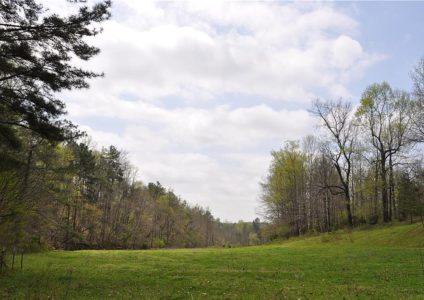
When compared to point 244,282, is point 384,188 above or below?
above

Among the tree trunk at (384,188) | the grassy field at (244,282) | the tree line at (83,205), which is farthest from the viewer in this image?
the tree trunk at (384,188)

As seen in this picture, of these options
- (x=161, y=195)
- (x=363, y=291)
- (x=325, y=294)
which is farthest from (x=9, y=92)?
(x=161, y=195)

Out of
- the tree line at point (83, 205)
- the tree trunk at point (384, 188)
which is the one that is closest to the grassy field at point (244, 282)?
the tree line at point (83, 205)

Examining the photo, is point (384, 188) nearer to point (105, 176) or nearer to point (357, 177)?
point (357, 177)

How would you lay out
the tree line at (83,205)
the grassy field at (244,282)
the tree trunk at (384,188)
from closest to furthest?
the grassy field at (244,282), the tree line at (83,205), the tree trunk at (384,188)

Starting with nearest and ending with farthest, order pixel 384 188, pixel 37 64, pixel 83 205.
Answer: pixel 37 64 < pixel 384 188 < pixel 83 205

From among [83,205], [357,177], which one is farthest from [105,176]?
[357,177]

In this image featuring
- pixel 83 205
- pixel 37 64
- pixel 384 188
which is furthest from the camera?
pixel 83 205

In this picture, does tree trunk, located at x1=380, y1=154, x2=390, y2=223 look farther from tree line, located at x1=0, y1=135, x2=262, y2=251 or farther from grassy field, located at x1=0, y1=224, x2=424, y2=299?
tree line, located at x1=0, y1=135, x2=262, y2=251

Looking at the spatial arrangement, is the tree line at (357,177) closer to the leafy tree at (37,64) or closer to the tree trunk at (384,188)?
the tree trunk at (384,188)

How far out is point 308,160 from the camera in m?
69.1

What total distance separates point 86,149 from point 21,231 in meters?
44.2

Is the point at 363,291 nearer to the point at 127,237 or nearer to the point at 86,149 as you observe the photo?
the point at 86,149

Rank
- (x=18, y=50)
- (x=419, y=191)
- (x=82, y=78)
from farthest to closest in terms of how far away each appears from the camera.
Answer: (x=419, y=191), (x=82, y=78), (x=18, y=50)
